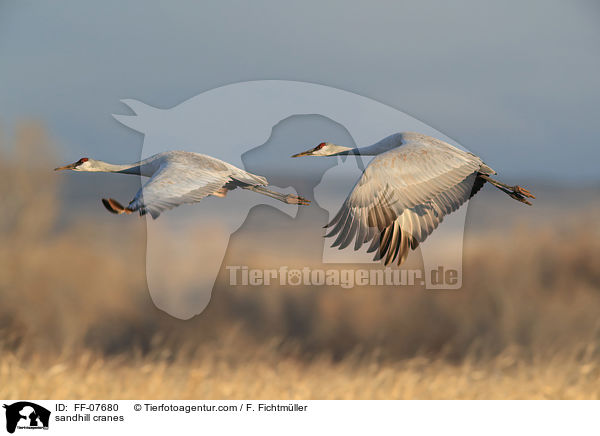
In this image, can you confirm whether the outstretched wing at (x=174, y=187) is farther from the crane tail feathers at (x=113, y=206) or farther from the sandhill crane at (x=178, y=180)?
the crane tail feathers at (x=113, y=206)

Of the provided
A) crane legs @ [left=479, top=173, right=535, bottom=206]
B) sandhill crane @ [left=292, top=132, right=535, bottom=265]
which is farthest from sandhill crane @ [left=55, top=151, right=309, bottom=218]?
crane legs @ [left=479, top=173, right=535, bottom=206]

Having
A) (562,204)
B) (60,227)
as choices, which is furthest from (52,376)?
(562,204)

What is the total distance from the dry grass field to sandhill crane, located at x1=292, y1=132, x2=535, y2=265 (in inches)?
157

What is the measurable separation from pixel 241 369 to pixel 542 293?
6047 mm

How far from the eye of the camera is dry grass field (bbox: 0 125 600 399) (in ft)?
35.1

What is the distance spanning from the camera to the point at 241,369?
9.60m

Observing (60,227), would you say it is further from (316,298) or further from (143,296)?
(316,298)

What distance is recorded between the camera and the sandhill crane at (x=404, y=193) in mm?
5281

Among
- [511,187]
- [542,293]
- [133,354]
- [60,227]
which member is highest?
[511,187]

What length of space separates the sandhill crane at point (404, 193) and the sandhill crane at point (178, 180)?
907 millimetres

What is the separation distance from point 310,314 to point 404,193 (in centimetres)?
787

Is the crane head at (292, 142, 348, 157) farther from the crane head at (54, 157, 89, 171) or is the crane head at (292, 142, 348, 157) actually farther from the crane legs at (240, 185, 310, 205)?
the crane head at (54, 157, 89, 171)

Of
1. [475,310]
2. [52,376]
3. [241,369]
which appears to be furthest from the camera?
[475,310]

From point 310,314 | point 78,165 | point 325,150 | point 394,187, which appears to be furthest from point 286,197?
point 310,314
